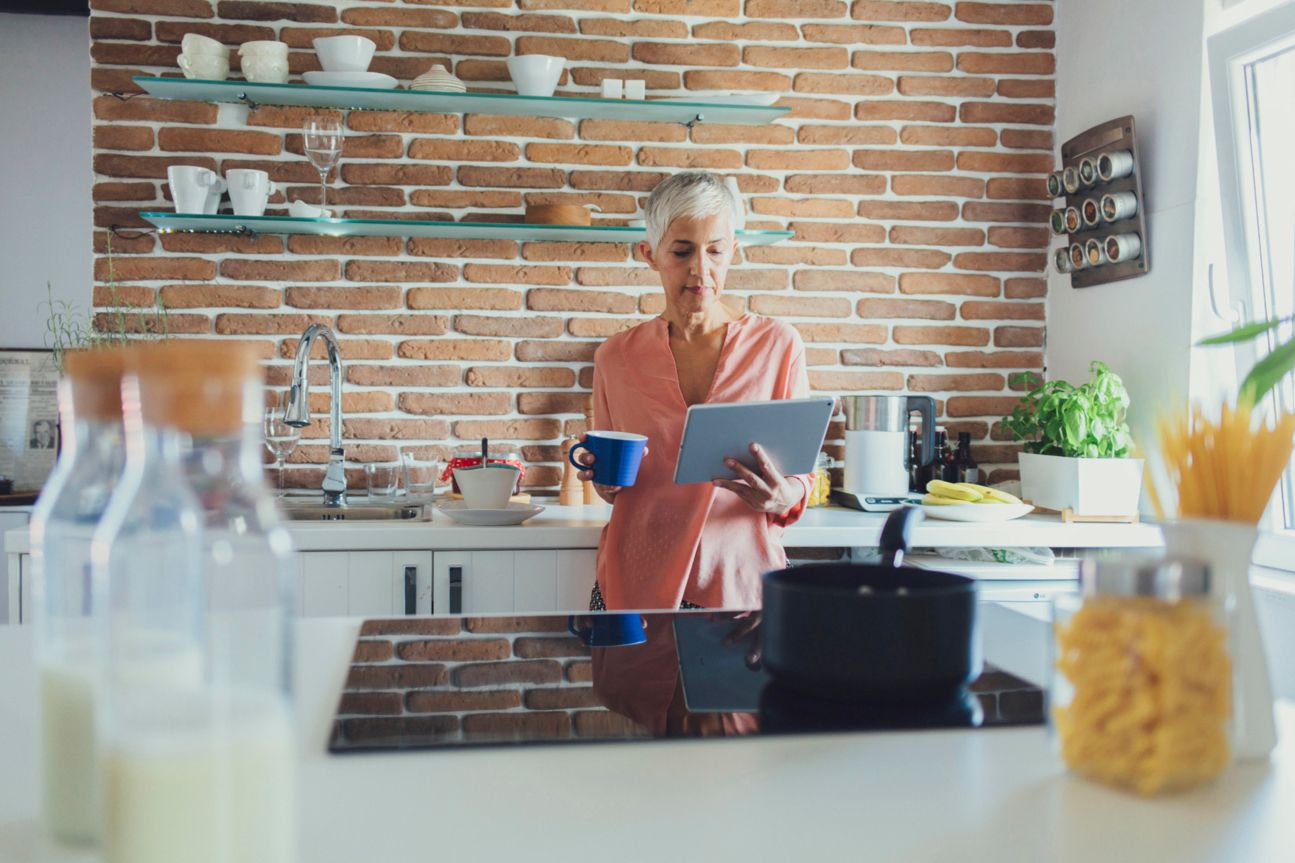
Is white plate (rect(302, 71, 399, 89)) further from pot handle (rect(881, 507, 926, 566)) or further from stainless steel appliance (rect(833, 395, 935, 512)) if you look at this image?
pot handle (rect(881, 507, 926, 566))

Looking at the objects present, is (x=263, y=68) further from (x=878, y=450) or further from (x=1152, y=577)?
(x=1152, y=577)

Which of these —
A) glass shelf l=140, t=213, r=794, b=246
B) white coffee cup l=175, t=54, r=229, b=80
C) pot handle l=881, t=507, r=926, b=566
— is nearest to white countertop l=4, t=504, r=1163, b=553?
glass shelf l=140, t=213, r=794, b=246

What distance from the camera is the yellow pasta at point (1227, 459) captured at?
750 millimetres

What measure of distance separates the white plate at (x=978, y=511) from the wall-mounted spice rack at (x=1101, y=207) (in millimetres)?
795

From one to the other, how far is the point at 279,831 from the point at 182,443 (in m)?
0.19

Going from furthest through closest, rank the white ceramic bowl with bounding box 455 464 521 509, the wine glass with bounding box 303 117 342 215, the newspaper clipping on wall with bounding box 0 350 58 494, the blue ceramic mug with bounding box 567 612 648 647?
the newspaper clipping on wall with bounding box 0 350 58 494, the wine glass with bounding box 303 117 342 215, the white ceramic bowl with bounding box 455 464 521 509, the blue ceramic mug with bounding box 567 612 648 647

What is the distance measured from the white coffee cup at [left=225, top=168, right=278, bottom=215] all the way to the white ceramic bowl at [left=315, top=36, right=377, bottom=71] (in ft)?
1.21

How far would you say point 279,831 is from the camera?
1.63 ft

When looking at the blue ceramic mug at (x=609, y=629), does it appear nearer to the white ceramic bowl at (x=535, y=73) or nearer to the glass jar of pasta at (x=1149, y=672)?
the glass jar of pasta at (x=1149, y=672)

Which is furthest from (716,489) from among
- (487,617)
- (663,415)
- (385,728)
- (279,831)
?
(279,831)

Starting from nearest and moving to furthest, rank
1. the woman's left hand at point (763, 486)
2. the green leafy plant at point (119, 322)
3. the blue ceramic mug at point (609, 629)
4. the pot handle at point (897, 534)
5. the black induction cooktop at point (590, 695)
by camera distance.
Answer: the black induction cooktop at point (590, 695)
the pot handle at point (897, 534)
the blue ceramic mug at point (609, 629)
the woman's left hand at point (763, 486)
the green leafy plant at point (119, 322)

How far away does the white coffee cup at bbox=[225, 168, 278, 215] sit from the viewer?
290cm

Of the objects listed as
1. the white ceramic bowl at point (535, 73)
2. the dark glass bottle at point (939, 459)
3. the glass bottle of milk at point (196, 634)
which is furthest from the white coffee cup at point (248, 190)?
the glass bottle of milk at point (196, 634)

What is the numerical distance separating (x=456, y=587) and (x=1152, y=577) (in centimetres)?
202
